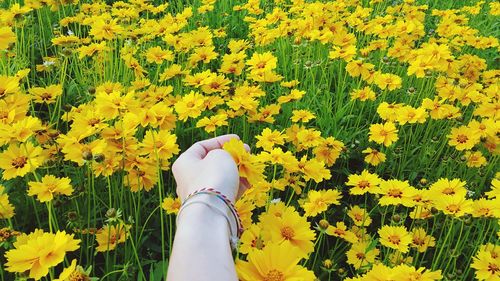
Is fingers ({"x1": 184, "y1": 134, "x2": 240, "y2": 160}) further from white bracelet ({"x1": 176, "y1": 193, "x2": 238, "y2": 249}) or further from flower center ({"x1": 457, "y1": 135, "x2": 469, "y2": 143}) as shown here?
flower center ({"x1": 457, "y1": 135, "x2": 469, "y2": 143})

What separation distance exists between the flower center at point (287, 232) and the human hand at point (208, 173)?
10 centimetres

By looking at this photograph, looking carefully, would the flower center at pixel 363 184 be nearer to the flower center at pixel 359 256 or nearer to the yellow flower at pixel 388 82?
the flower center at pixel 359 256

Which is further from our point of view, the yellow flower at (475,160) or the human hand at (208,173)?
the yellow flower at (475,160)

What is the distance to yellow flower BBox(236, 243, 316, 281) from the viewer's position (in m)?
0.66

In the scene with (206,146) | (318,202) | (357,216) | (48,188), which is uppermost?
(206,146)

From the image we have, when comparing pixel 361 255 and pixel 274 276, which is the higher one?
pixel 274 276

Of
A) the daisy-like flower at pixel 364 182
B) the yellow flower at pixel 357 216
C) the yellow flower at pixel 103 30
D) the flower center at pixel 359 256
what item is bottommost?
the yellow flower at pixel 357 216

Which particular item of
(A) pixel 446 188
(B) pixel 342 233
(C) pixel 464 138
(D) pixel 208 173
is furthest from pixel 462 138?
(D) pixel 208 173

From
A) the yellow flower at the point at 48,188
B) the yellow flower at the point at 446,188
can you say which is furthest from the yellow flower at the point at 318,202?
the yellow flower at the point at 48,188

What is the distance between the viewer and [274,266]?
0.67m

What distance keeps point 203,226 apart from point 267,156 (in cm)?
49

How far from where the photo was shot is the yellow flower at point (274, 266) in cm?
66

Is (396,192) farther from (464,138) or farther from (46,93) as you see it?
(46,93)

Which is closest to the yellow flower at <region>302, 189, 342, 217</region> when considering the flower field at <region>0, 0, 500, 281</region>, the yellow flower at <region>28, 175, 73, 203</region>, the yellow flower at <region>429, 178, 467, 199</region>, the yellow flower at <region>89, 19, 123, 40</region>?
the flower field at <region>0, 0, 500, 281</region>
